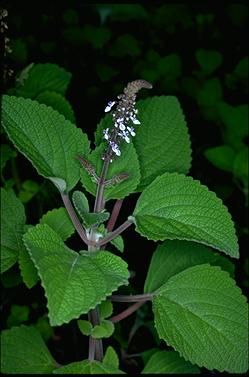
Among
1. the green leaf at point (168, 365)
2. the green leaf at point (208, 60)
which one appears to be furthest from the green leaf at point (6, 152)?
the green leaf at point (208, 60)

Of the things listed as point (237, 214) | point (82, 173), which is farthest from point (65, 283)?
point (237, 214)

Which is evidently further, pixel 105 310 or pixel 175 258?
pixel 175 258

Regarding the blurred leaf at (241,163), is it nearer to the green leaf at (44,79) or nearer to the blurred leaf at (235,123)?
the blurred leaf at (235,123)

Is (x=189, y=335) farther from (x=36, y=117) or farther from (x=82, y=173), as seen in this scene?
(x=36, y=117)

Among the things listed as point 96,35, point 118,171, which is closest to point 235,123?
point 96,35

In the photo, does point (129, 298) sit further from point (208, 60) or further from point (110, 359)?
point (208, 60)

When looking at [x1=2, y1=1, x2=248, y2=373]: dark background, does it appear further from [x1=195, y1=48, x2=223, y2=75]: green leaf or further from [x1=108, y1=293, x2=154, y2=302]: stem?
[x1=108, y1=293, x2=154, y2=302]: stem
